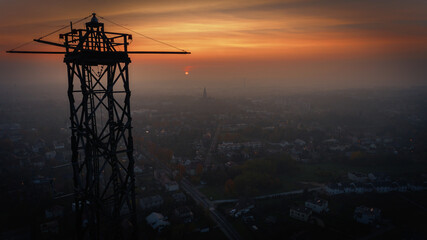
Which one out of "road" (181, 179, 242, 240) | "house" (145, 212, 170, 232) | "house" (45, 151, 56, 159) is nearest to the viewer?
"road" (181, 179, 242, 240)

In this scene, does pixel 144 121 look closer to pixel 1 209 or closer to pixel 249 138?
pixel 249 138

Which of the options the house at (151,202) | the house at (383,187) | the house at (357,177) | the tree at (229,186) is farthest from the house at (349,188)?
the house at (151,202)

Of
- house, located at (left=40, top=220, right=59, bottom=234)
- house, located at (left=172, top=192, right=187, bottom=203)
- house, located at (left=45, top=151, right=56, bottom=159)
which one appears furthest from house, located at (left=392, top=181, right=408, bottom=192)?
house, located at (left=45, top=151, right=56, bottom=159)

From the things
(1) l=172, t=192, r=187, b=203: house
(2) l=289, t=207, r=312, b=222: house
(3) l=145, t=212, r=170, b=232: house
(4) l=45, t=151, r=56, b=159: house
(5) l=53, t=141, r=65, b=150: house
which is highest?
(2) l=289, t=207, r=312, b=222: house

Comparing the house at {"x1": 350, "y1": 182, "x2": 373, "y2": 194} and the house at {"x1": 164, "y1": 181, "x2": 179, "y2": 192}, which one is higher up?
the house at {"x1": 350, "y1": 182, "x2": 373, "y2": 194}

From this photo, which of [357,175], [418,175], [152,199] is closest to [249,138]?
[357,175]

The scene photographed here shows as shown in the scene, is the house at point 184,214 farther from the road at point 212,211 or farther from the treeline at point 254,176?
the treeline at point 254,176

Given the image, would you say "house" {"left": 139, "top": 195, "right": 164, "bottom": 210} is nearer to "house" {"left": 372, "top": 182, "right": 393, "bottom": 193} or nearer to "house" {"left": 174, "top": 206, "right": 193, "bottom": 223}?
"house" {"left": 174, "top": 206, "right": 193, "bottom": 223}
